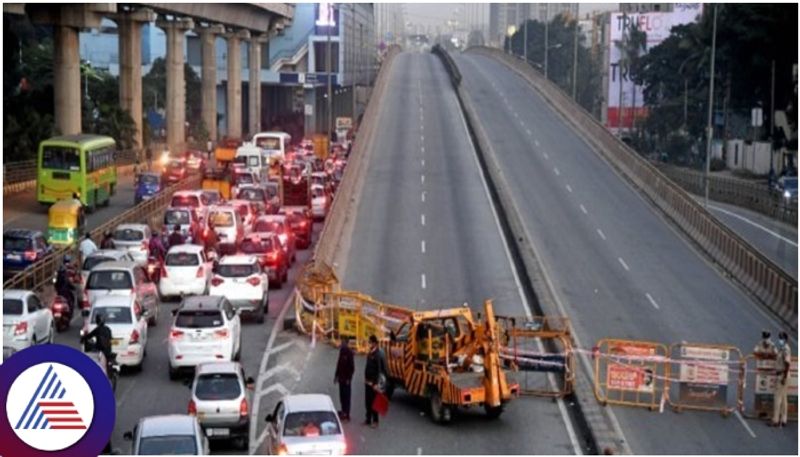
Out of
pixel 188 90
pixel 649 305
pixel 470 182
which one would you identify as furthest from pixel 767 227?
pixel 188 90

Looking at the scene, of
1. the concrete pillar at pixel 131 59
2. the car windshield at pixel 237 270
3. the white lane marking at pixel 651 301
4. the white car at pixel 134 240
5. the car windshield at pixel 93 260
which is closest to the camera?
the car windshield at pixel 237 270

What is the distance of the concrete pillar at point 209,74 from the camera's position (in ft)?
331

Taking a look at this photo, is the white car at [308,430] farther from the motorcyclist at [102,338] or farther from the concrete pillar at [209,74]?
the concrete pillar at [209,74]

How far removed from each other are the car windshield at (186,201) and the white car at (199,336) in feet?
70.9

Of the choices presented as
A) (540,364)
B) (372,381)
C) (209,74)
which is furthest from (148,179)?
(209,74)

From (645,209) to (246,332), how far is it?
88.8ft

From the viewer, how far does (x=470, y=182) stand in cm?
6122

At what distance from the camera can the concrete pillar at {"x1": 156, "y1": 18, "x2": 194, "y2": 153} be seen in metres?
90.5

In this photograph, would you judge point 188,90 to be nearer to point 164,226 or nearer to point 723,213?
point 723,213

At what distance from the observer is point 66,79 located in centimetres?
6888

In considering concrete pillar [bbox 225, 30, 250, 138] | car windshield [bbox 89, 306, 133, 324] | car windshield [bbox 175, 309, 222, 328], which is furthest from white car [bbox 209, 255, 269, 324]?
concrete pillar [bbox 225, 30, 250, 138]

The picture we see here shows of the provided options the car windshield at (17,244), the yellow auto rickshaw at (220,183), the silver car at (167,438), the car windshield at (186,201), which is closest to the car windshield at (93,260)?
the car windshield at (17,244)

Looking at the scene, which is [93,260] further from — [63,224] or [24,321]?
[24,321]

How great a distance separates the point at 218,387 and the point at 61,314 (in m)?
11.3
